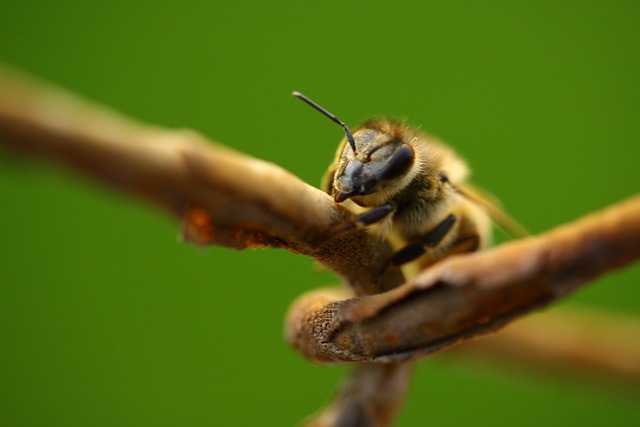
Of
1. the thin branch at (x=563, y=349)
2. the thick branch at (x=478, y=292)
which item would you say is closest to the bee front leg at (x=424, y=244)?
the thick branch at (x=478, y=292)

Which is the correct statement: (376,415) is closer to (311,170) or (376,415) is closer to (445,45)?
(311,170)

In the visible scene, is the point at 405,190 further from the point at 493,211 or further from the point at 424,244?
the point at 493,211

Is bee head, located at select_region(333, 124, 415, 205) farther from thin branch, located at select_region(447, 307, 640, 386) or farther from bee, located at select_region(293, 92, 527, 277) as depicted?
thin branch, located at select_region(447, 307, 640, 386)

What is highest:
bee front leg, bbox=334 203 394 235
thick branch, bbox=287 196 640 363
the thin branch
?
the thin branch

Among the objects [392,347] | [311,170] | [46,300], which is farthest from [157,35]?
[392,347]

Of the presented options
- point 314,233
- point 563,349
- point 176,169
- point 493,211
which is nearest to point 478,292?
point 314,233

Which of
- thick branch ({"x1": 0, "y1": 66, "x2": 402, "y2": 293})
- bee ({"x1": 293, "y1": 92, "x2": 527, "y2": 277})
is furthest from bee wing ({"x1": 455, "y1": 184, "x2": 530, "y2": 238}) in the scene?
thick branch ({"x1": 0, "y1": 66, "x2": 402, "y2": 293})

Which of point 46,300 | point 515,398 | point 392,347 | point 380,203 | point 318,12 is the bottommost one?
point 392,347
